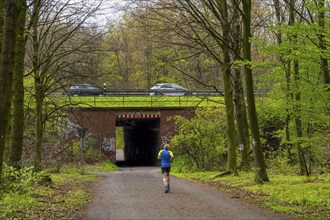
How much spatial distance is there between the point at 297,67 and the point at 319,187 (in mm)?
5023

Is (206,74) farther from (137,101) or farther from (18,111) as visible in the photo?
(18,111)

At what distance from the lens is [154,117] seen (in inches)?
1404

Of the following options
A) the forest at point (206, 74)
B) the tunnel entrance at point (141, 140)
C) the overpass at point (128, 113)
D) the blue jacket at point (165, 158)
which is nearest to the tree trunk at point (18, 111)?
the forest at point (206, 74)

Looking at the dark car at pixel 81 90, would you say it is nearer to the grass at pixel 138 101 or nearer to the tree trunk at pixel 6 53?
the grass at pixel 138 101

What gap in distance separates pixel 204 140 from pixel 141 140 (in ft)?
71.7

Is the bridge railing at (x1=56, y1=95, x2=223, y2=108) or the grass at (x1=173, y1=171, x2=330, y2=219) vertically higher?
the bridge railing at (x1=56, y1=95, x2=223, y2=108)

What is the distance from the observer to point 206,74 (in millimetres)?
31750

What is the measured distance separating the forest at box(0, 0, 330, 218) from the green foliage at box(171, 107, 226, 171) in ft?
0.21

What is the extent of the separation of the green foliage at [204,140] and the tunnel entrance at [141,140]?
9781 millimetres

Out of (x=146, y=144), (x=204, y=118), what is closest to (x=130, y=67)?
(x=146, y=144)

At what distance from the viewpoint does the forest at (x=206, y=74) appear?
12.2m

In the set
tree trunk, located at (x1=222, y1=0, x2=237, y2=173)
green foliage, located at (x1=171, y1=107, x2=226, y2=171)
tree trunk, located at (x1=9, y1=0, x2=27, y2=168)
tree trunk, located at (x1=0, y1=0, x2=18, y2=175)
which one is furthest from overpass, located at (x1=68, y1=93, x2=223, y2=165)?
tree trunk, located at (x1=0, y1=0, x2=18, y2=175)

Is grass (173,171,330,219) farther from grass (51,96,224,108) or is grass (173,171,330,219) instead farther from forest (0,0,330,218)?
grass (51,96,224,108)

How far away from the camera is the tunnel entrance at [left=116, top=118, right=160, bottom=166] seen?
3803 centimetres
